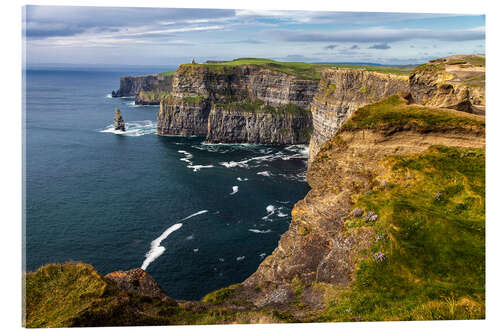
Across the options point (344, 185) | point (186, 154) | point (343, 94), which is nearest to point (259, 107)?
point (186, 154)

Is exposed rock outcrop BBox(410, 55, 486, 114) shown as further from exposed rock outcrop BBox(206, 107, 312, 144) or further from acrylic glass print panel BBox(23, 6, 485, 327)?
exposed rock outcrop BBox(206, 107, 312, 144)

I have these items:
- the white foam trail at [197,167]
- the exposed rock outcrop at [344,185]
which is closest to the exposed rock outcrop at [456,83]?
the exposed rock outcrop at [344,185]

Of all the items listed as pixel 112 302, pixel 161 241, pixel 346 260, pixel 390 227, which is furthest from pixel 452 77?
pixel 161 241

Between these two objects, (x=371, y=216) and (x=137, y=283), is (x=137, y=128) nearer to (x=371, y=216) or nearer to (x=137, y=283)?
(x=137, y=283)

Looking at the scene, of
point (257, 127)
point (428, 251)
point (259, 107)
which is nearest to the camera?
point (428, 251)

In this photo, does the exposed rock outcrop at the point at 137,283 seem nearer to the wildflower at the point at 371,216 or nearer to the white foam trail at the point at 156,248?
the wildflower at the point at 371,216

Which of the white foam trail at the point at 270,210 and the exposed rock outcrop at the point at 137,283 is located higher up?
the exposed rock outcrop at the point at 137,283
